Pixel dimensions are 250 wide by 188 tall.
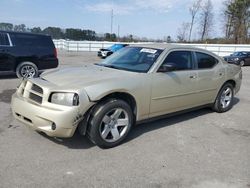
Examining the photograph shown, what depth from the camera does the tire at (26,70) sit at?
947 cm

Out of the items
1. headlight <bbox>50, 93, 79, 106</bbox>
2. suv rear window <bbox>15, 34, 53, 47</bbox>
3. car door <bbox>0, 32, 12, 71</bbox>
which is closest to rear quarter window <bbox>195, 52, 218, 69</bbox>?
headlight <bbox>50, 93, 79, 106</bbox>

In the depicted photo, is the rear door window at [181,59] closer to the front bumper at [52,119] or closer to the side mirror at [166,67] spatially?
the side mirror at [166,67]

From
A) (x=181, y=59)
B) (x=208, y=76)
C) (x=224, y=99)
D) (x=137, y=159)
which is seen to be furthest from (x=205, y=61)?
(x=137, y=159)

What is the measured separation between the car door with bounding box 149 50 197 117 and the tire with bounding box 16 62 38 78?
6.10 metres

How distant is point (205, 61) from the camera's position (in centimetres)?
559

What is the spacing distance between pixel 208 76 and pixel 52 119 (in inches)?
134

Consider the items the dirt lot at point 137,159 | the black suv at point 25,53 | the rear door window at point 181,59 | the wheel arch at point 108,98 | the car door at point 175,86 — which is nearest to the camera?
the dirt lot at point 137,159

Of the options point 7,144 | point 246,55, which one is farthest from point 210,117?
point 246,55

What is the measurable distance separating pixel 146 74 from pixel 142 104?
50 cm

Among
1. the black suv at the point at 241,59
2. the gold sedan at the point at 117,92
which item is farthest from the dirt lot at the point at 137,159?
the black suv at the point at 241,59

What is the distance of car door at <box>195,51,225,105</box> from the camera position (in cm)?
534

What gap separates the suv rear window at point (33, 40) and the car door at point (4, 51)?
0.33 metres

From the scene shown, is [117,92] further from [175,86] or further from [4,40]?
[4,40]

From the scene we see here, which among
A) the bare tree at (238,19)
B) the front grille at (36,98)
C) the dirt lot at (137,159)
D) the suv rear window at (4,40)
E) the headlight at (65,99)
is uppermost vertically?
the bare tree at (238,19)
